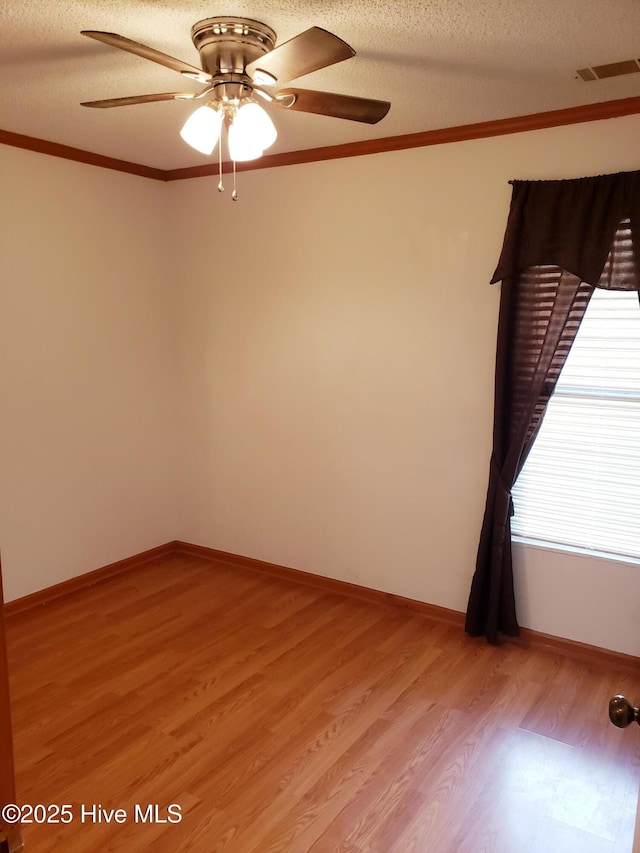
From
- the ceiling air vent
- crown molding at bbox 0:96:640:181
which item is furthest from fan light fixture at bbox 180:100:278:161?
crown molding at bbox 0:96:640:181

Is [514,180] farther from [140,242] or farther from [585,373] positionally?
[140,242]

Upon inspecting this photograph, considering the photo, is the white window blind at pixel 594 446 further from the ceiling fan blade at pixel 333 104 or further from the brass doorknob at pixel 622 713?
the brass doorknob at pixel 622 713

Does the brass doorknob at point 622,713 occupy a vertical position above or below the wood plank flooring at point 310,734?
above

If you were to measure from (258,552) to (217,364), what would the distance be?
49.1 inches

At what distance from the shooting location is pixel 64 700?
9.31 ft

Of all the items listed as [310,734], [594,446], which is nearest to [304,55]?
[594,446]

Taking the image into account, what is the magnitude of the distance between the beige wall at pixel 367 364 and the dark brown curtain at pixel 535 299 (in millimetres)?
116

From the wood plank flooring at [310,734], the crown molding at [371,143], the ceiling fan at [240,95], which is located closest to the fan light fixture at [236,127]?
the ceiling fan at [240,95]

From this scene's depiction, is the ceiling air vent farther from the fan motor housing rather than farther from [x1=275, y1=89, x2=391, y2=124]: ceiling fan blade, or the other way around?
the fan motor housing

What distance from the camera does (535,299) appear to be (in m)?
3.05

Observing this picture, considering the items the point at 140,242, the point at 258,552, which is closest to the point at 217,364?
the point at 140,242

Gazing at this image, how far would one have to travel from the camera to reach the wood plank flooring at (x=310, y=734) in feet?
7.07

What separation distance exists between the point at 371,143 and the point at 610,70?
1316mm

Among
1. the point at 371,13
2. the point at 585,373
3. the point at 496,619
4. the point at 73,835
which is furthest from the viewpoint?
the point at 496,619
